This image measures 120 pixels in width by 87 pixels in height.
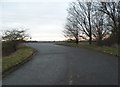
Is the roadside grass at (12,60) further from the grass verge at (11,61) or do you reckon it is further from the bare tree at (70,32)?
the bare tree at (70,32)

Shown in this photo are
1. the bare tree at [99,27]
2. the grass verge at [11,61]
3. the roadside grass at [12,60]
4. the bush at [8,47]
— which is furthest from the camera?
the bare tree at [99,27]

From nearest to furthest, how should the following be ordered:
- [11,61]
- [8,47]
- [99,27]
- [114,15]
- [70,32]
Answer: [11,61] < [8,47] < [114,15] < [99,27] < [70,32]

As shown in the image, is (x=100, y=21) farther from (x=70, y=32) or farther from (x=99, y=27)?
(x=70, y=32)

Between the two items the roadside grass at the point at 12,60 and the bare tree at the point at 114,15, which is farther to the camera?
the bare tree at the point at 114,15

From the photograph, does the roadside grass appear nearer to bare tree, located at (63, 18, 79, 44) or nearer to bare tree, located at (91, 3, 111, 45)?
bare tree, located at (91, 3, 111, 45)

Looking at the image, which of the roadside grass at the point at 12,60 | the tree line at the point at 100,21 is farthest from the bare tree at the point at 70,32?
the roadside grass at the point at 12,60

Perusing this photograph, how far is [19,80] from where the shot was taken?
13.5 m

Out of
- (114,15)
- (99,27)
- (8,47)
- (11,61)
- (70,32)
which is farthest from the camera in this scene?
(70,32)

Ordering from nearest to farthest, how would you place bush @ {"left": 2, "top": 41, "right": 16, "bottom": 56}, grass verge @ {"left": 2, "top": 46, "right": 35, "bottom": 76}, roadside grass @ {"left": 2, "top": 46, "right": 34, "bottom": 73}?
grass verge @ {"left": 2, "top": 46, "right": 35, "bottom": 76}, roadside grass @ {"left": 2, "top": 46, "right": 34, "bottom": 73}, bush @ {"left": 2, "top": 41, "right": 16, "bottom": 56}

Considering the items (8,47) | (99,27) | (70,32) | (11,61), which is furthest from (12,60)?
(70,32)

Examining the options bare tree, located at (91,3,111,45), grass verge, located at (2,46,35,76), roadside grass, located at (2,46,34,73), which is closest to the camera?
grass verge, located at (2,46,35,76)

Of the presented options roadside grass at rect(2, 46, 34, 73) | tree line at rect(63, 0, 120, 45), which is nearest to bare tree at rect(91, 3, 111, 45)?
tree line at rect(63, 0, 120, 45)

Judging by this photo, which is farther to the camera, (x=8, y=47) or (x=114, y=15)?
(x=114, y=15)

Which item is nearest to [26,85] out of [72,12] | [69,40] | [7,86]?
[7,86]
